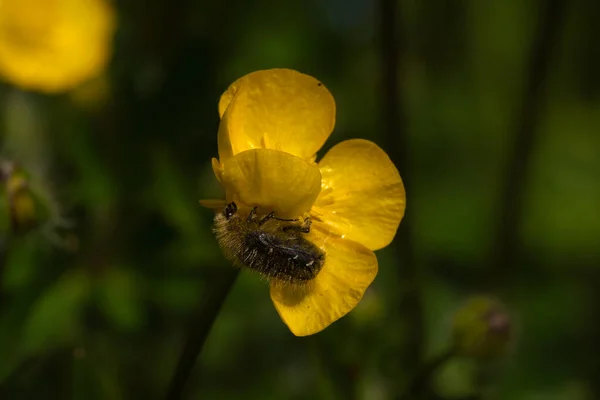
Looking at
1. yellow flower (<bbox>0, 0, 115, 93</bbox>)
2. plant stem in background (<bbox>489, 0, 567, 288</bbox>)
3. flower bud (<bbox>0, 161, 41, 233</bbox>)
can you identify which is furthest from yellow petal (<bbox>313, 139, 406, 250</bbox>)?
yellow flower (<bbox>0, 0, 115, 93</bbox>)

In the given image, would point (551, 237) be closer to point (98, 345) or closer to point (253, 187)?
point (98, 345)

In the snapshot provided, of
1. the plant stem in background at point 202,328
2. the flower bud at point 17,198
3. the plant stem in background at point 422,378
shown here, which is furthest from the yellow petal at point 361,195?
the flower bud at point 17,198

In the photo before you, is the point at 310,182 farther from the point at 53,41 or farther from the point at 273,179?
the point at 53,41

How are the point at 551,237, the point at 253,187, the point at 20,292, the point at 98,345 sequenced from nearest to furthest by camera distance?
the point at 253,187 < the point at 20,292 < the point at 98,345 < the point at 551,237

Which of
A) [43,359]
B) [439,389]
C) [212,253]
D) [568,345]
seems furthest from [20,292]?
[568,345]

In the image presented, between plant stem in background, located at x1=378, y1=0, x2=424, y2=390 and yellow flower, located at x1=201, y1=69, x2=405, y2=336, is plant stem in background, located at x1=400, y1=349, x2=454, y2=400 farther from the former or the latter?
yellow flower, located at x1=201, y1=69, x2=405, y2=336

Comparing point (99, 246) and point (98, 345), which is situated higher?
point (99, 246)
